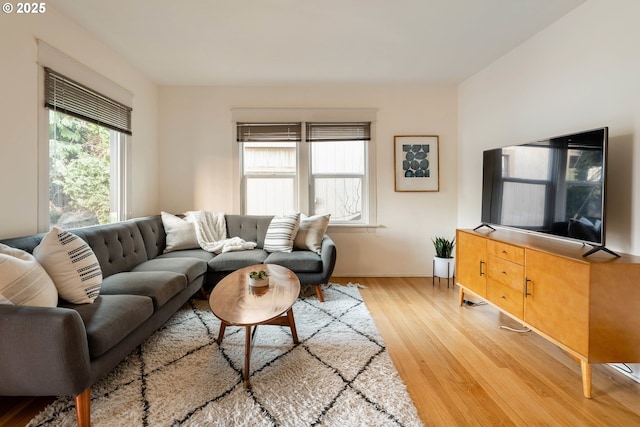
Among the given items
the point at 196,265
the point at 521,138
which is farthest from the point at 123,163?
the point at 521,138

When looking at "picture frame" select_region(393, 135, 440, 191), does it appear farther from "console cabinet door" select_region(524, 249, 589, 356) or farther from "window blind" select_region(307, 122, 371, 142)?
"console cabinet door" select_region(524, 249, 589, 356)

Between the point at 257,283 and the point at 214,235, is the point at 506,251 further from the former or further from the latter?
the point at 214,235

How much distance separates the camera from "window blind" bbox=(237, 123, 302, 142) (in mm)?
3660

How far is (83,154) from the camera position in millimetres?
2555

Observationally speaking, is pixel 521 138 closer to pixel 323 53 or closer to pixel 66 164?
pixel 323 53

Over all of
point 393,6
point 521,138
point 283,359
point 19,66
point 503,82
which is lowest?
point 283,359

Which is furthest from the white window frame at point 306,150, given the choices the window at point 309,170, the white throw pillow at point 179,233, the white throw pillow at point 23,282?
the white throw pillow at point 23,282

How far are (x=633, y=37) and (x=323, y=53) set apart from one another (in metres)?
2.24

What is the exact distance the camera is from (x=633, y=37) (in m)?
1.76

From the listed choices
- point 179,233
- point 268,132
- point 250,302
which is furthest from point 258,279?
point 268,132

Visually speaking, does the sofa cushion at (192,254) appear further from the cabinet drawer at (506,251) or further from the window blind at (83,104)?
the cabinet drawer at (506,251)

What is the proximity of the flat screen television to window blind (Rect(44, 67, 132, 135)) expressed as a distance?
367cm

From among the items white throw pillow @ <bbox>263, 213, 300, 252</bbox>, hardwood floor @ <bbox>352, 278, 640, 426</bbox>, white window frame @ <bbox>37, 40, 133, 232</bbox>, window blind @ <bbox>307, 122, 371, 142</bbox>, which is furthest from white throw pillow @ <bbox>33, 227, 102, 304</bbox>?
window blind @ <bbox>307, 122, 371, 142</bbox>

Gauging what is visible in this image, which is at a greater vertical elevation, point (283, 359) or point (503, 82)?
point (503, 82)
